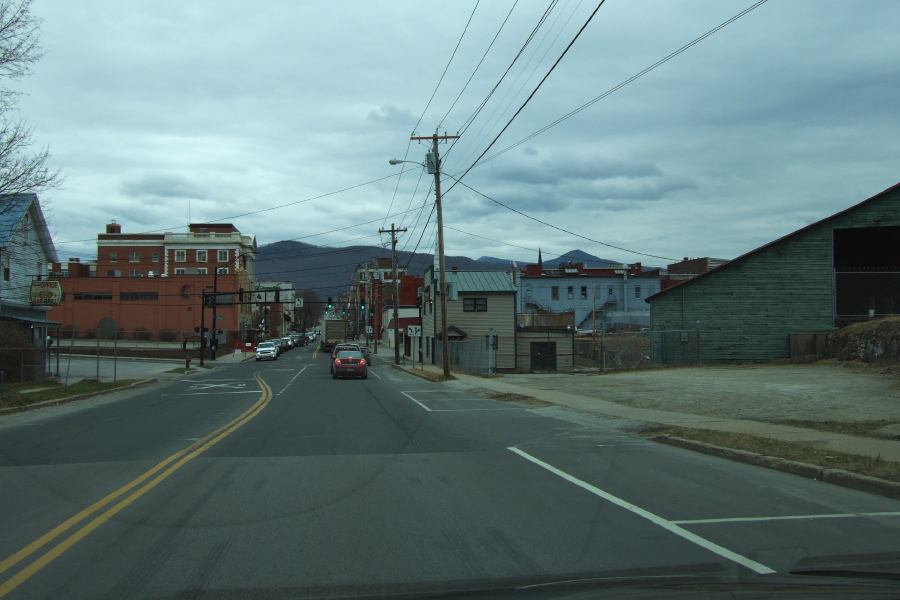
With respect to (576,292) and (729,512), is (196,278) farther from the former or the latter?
(729,512)

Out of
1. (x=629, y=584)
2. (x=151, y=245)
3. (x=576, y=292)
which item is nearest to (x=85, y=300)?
(x=151, y=245)

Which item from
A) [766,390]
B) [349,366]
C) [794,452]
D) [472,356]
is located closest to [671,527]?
[794,452]

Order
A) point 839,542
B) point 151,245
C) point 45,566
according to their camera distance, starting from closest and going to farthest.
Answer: point 45,566, point 839,542, point 151,245

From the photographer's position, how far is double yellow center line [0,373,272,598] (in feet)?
19.7

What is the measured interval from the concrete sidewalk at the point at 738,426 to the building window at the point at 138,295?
66447 mm

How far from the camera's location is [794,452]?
10805 millimetres

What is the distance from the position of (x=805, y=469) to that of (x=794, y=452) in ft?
3.48

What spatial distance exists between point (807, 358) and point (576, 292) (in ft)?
160

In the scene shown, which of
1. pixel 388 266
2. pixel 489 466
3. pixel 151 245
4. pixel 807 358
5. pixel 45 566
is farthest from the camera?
pixel 388 266

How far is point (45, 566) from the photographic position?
6.04 metres

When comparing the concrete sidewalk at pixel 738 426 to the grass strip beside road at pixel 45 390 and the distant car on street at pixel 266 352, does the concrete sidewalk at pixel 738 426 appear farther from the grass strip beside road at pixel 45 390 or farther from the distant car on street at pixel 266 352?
the distant car on street at pixel 266 352

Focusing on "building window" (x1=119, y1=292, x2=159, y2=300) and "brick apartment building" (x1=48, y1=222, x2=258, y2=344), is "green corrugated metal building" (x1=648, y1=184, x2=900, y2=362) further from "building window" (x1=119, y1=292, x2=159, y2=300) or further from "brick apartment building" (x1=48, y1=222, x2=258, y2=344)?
"building window" (x1=119, y1=292, x2=159, y2=300)

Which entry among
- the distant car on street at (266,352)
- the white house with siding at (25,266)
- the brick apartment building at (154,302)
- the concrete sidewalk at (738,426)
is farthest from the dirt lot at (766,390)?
the brick apartment building at (154,302)

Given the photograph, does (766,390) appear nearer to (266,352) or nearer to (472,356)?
(472,356)
